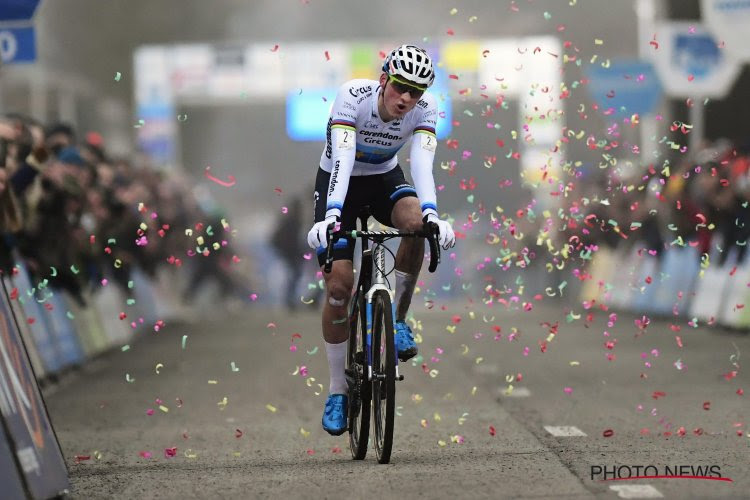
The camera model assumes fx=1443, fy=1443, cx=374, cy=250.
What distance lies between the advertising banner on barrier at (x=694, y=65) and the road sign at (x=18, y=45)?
1208 cm

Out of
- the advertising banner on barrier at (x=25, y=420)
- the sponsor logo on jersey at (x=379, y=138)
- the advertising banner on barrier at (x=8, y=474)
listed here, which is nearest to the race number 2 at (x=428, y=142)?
the sponsor logo on jersey at (x=379, y=138)

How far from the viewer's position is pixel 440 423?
9.49 m

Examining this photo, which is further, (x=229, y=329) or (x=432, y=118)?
(x=229, y=329)

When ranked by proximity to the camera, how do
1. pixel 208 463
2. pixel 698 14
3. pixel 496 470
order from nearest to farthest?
1. pixel 496 470
2. pixel 208 463
3. pixel 698 14

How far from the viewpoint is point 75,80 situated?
35906mm

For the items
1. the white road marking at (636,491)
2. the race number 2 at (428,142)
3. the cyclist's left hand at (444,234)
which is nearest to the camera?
the white road marking at (636,491)

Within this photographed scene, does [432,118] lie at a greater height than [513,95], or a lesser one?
greater

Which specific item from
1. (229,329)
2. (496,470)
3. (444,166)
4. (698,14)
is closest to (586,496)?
(496,470)

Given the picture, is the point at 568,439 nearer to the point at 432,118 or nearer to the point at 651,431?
the point at 651,431

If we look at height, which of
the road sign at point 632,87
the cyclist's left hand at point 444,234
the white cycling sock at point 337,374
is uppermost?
the cyclist's left hand at point 444,234

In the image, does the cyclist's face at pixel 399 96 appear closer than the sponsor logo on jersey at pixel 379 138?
Yes

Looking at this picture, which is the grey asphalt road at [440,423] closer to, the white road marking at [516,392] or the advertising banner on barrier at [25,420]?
the white road marking at [516,392]

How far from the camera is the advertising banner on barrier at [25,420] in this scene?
6.09 metres

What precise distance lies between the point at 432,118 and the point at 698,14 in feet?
75.6
